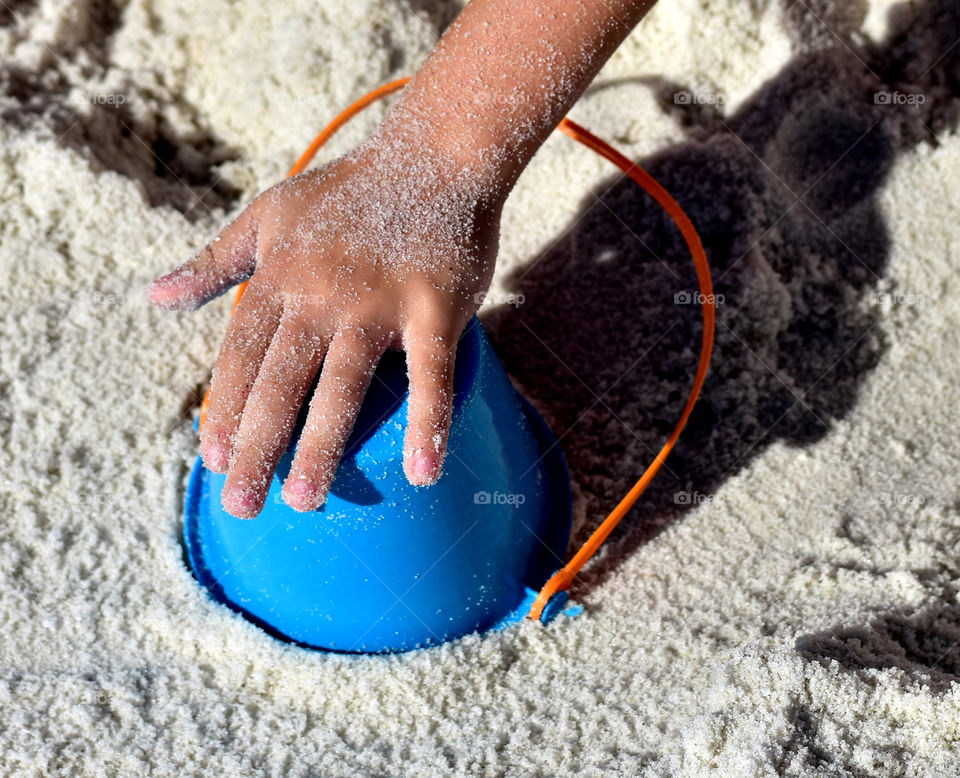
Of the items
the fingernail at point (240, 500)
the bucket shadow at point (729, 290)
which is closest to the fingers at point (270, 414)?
the fingernail at point (240, 500)

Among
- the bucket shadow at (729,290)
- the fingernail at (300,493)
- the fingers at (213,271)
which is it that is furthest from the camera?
the bucket shadow at (729,290)

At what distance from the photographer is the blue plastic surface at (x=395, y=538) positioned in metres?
1.11

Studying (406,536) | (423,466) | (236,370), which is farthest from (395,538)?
(236,370)

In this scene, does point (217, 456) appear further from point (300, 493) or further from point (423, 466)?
point (423, 466)

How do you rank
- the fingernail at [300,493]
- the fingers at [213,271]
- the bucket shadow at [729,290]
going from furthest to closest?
the bucket shadow at [729,290] < the fingers at [213,271] < the fingernail at [300,493]

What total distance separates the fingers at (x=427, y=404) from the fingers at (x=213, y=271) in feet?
0.83

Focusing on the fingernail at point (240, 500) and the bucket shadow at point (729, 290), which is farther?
the bucket shadow at point (729, 290)

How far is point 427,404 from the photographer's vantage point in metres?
1.03

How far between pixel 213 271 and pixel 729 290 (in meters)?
0.76

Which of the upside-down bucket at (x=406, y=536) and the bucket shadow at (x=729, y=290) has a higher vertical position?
the bucket shadow at (x=729, y=290)

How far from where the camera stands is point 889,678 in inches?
40.0

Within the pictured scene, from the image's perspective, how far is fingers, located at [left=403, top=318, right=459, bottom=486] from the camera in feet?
3.36

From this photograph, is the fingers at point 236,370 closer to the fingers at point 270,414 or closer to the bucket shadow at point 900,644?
the fingers at point 270,414

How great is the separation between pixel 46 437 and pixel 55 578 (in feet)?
0.67
